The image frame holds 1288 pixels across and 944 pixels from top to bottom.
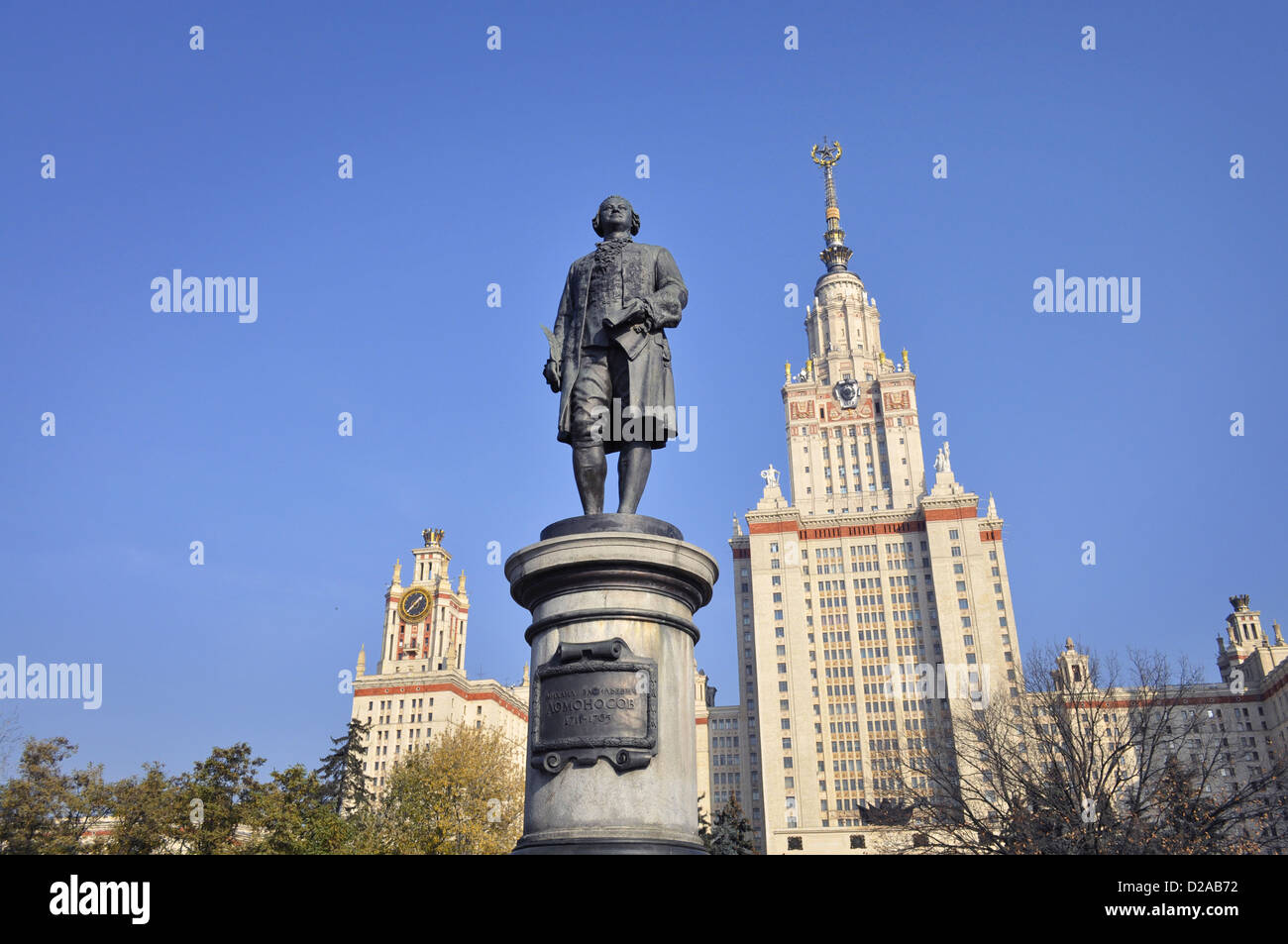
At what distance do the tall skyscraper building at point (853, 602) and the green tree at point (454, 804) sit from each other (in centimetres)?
4830

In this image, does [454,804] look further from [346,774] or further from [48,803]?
[346,774]

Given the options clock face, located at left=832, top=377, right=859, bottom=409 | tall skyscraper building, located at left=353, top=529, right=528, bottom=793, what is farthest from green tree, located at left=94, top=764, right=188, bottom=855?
clock face, located at left=832, top=377, right=859, bottom=409

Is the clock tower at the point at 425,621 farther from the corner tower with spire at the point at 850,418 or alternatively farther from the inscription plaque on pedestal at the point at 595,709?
the inscription plaque on pedestal at the point at 595,709

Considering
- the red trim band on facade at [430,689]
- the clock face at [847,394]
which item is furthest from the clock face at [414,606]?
the clock face at [847,394]

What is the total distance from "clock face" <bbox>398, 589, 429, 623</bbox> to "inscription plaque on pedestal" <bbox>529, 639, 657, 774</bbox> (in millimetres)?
134142

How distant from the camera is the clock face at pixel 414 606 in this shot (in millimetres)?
136625

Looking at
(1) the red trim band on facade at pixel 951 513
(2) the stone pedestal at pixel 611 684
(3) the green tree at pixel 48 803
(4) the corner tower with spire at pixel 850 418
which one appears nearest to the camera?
(2) the stone pedestal at pixel 611 684

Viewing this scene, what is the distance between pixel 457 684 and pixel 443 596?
48.9ft

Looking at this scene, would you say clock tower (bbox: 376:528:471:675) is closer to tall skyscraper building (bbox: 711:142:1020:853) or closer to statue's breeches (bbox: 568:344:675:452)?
tall skyscraper building (bbox: 711:142:1020:853)

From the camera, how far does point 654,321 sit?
30.8 ft

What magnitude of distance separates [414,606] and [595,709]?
136 m
